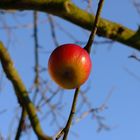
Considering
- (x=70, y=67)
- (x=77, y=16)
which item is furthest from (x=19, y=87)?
(x=70, y=67)

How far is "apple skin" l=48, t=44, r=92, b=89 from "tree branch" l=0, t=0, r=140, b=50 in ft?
0.84

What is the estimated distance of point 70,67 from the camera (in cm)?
124

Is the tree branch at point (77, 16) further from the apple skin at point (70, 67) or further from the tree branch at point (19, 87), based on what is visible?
the tree branch at point (19, 87)

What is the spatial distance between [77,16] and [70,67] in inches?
13.3

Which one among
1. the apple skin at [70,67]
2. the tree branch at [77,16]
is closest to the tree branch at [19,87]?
the tree branch at [77,16]

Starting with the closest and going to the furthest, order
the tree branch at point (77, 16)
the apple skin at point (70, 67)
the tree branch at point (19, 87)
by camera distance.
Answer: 1. the apple skin at point (70, 67)
2. the tree branch at point (77, 16)
3. the tree branch at point (19, 87)

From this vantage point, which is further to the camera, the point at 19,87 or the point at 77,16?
the point at 19,87

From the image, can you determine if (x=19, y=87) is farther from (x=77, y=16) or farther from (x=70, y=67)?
(x=70, y=67)

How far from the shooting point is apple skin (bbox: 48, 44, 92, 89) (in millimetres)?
1219

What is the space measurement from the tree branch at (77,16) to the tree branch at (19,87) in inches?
30.6

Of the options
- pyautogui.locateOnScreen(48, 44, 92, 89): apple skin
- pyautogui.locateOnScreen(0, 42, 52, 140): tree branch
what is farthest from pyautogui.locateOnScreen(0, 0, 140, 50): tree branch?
pyautogui.locateOnScreen(0, 42, 52, 140): tree branch

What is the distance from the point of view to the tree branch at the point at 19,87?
87.4 inches

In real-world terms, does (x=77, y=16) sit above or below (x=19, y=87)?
above

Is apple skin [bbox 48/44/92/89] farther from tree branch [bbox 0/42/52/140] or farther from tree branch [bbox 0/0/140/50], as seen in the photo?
tree branch [bbox 0/42/52/140]
